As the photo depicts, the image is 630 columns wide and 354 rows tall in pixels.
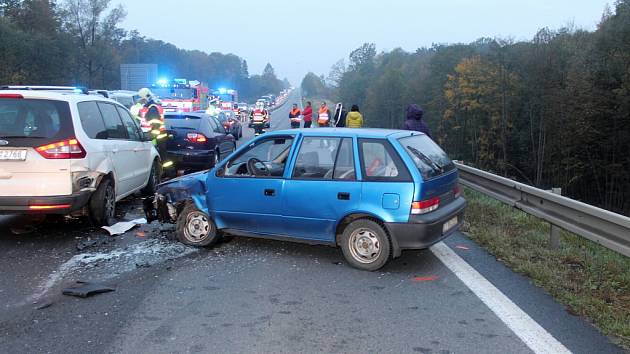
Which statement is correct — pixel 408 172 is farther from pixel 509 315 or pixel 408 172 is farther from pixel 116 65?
pixel 116 65

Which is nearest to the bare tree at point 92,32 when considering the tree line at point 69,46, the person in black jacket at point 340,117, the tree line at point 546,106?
the tree line at point 69,46

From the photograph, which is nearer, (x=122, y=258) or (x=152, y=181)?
(x=122, y=258)

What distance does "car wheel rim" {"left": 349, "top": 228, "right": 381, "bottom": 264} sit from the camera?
561 centimetres

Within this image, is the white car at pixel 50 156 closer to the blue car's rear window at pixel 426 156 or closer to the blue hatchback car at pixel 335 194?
the blue hatchback car at pixel 335 194

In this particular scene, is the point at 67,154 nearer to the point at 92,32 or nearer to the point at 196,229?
the point at 196,229

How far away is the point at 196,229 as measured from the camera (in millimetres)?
6523

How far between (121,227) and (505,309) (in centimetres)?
483

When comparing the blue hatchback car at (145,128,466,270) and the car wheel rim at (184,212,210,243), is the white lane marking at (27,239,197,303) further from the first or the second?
the blue hatchback car at (145,128,466,270)

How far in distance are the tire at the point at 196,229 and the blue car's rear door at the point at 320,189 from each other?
1.02 metres

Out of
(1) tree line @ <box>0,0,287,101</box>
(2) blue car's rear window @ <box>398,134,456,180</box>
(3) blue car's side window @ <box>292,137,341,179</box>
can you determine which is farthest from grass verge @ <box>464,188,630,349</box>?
(1) tree line @ <box>0,0,287,101</box>

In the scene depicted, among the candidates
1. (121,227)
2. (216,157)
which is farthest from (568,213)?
(216,157)

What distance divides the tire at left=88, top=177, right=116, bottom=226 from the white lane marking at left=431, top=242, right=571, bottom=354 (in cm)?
412

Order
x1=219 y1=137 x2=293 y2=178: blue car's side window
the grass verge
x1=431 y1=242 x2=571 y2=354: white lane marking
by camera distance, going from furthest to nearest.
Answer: x1=219 y1=137 x2=293 y2=178: blue car's side window, the grass verge, x1=431 y1=242 x2=571 y2=354: white lane marking

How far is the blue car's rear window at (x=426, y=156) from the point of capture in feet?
18.5
